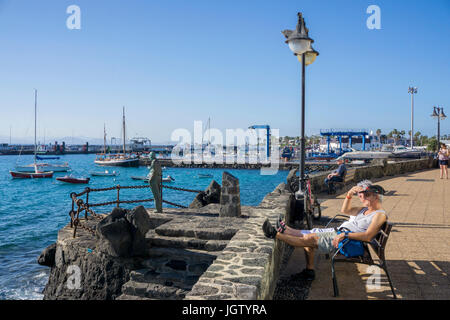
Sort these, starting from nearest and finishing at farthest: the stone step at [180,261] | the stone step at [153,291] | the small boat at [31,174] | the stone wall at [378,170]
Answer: the stone step at [153,291] < the stone step at [180,261] < the stone wall at [378,170] < the small boat at [31,174]

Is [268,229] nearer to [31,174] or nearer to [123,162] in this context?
[31,174]

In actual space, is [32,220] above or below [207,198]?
below

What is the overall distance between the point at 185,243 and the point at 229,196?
62.1 inches

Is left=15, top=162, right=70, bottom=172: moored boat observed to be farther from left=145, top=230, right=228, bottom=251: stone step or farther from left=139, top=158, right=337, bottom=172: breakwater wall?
left=145, top=230, right=228, bottom=251: stone step

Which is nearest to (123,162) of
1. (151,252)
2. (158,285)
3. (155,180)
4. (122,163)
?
(122,163)

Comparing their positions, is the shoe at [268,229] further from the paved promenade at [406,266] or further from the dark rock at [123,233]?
the dark rock at [123,233]

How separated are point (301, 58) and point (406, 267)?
4.43 m

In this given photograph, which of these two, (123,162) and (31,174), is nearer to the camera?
(31,174)

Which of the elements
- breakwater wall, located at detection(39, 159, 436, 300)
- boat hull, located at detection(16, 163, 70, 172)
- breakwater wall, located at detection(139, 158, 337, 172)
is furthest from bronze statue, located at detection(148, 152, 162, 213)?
boat hull, located at detection(16, 163, 70, 172)

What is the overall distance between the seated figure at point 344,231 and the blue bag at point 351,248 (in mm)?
82

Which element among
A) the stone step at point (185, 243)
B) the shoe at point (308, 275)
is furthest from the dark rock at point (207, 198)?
the shoe at point (308, 275)

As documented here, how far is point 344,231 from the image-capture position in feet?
Answer: 15.1

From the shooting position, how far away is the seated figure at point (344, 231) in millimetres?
4430
